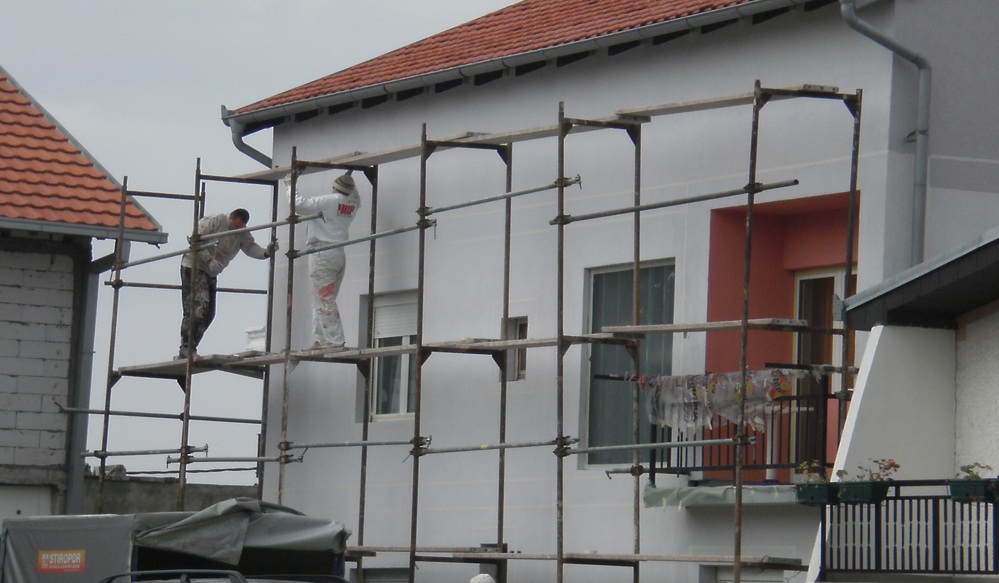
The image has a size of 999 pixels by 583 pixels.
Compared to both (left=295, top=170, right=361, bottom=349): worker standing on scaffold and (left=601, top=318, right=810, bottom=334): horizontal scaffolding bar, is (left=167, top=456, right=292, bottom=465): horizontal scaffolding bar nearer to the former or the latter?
(left=295, top=170, right=361, bottom=349): worker standing on scaffold

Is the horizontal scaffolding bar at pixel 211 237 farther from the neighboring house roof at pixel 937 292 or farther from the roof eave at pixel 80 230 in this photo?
the neighboring house roof at pixel 937 292

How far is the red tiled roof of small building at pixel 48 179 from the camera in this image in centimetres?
2059

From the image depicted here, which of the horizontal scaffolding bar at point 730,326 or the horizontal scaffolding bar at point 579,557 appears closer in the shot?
the horizontal scaffolding bar at point 730,326

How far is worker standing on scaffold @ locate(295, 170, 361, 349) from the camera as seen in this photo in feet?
63.2

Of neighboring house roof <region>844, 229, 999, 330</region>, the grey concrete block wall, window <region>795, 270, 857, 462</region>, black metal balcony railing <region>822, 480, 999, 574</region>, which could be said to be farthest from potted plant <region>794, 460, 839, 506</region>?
the grey concrete block wall

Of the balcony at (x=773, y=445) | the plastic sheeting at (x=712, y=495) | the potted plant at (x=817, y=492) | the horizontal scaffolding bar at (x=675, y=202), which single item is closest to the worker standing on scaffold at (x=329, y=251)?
the horizontal scaffolding bar at (x=675, y=202)

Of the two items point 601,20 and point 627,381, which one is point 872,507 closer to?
point 627,381

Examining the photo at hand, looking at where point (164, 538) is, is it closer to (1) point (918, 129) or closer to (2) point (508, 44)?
(2) point (508, 44)

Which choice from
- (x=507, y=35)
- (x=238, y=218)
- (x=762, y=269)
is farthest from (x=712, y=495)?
(x=238, y=218)

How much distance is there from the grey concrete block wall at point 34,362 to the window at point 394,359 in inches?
134

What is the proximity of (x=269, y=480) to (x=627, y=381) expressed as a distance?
576cm

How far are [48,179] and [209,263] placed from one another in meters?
2.23

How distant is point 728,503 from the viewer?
15398mm

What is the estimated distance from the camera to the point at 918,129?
15.0 metres
